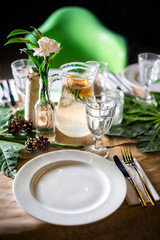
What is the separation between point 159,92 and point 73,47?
0.64 meters

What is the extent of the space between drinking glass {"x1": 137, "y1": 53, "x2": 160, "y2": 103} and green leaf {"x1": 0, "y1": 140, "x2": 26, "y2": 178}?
54 cm

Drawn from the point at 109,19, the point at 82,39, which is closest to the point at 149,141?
the point at 82,39

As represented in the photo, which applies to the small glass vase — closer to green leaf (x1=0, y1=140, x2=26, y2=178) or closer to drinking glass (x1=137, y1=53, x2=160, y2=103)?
green leaf (x1=0, y1=140, x2=26, y2=178)

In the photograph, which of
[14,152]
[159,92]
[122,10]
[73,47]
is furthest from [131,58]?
[14,152]

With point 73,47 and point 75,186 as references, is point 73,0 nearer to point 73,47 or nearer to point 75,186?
point 73,47

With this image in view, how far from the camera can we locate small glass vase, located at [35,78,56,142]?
0.78 meters

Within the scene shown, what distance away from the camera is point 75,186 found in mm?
632

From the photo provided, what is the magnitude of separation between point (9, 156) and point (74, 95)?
0.25 metres

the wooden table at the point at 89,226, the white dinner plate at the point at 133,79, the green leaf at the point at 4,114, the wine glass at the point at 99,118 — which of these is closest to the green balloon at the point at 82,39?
the white dinner plate at the point at 133,79

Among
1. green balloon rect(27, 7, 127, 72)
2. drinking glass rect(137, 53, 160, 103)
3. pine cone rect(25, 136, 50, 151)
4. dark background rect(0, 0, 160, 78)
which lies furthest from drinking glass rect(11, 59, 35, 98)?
dark background rect(0, 0, 160, 78)

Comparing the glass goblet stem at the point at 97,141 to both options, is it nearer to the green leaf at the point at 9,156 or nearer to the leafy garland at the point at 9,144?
the leafy garland at the point at 9,144

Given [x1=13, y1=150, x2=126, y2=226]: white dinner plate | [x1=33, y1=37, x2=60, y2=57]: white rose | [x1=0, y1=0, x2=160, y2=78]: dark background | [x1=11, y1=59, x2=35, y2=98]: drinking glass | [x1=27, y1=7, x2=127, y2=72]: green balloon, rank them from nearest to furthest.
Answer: [x1=13, y1=150, x2=126, y2=226]: white dinner plate < [x1=33, y1=37, x2=60, y2=57]: white rose < [x1=11, y1=59, x2=35, y2=98]: drinking glass < [x1=27, y1=7, x2=127, y2=72]: green balloon < [x1=0, y1=0, x2=160, y2=78]: dark background

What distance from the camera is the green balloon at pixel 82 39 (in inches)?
59.2

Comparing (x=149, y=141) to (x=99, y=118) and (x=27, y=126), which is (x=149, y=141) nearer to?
(x=99, y=118)
